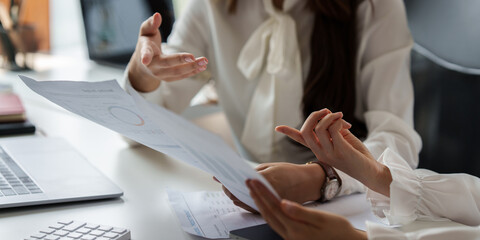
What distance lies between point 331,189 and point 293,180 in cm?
7

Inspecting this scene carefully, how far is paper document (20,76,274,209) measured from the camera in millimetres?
492

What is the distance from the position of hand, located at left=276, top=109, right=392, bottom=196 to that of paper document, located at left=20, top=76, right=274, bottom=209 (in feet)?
0.35

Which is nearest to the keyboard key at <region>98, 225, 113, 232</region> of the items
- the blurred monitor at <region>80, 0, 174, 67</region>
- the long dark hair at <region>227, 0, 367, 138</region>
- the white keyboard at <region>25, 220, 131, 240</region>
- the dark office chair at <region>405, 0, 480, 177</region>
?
the white keyboard at <region>25, 220, 131, 240</region>

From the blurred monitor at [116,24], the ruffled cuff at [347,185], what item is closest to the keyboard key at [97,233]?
the ruffled cuff at [347,185]

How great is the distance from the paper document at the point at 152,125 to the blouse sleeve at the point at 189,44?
1.82ft

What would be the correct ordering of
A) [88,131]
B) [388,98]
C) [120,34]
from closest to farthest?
[388,98] → [88,131] → [120,34]

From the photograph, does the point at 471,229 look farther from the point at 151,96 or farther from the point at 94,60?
the point at 94,60

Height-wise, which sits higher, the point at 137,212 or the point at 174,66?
the point at 174,66

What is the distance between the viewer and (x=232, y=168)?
1.62ft

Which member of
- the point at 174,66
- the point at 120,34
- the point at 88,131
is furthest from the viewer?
the point at 120,34

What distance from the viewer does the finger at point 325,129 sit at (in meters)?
0.57

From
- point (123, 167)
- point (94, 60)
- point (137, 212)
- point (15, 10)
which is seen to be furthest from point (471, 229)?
point (15, 10)

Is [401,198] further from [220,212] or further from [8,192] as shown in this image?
[8,192]

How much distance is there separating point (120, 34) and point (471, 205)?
→ 4.95ft
